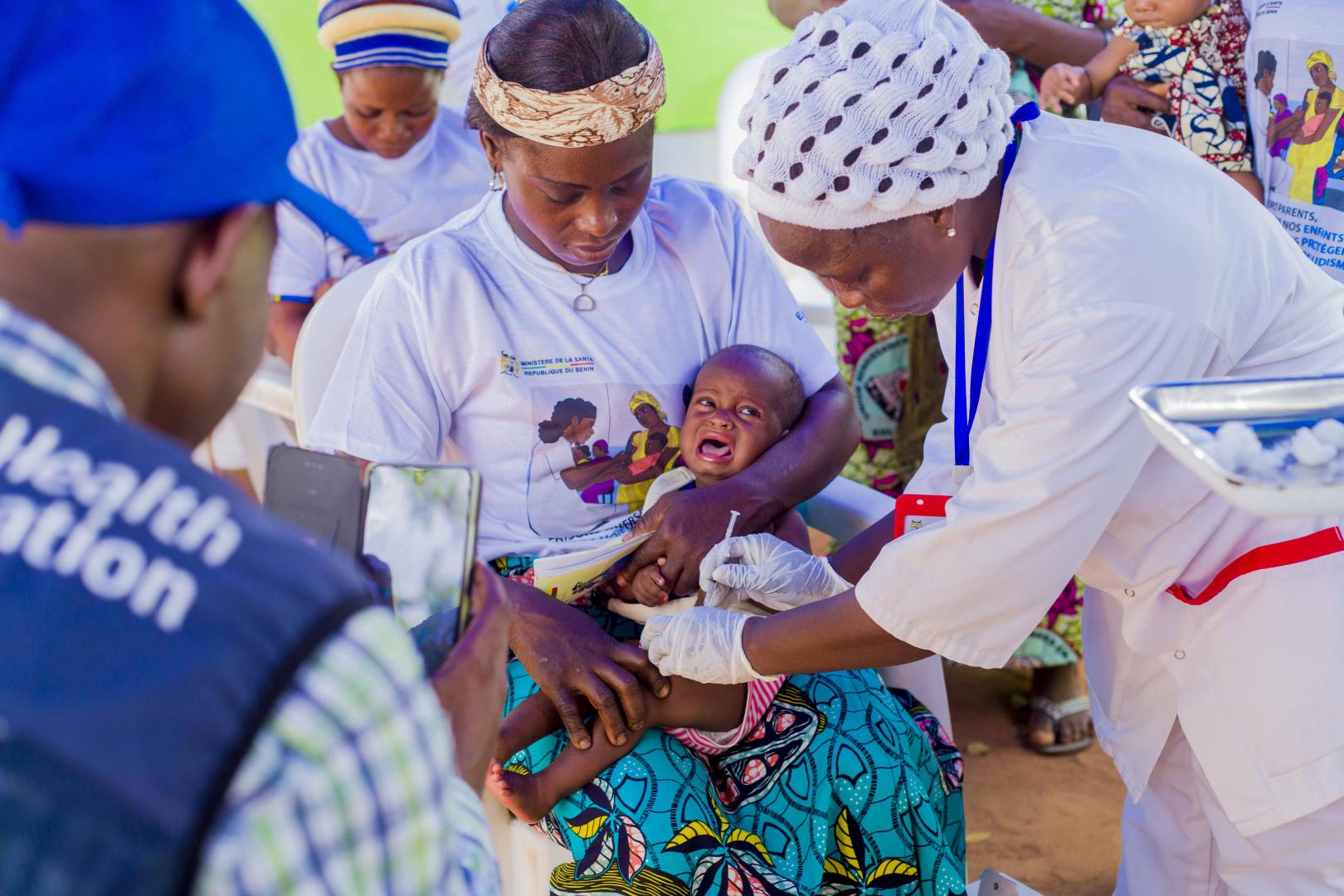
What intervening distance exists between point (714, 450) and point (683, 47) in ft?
12.5

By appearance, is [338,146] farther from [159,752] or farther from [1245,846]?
[159,752]

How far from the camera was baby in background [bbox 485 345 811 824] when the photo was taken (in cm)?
206

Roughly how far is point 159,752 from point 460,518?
57 centimetres

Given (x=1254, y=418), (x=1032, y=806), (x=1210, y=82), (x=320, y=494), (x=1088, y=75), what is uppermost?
(x=1254, y=418)

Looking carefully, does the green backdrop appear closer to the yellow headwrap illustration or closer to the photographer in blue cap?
the yellow headwrap illustration

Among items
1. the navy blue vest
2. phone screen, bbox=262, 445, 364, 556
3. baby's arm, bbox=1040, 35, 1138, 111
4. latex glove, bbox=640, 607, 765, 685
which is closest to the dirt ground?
latex glove, bbox=640, 607, 765, 685

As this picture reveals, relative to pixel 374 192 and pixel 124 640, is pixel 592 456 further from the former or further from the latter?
pixel 374 192

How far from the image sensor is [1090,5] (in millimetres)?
3600

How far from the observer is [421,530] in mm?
1290

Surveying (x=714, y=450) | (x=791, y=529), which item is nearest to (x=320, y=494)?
(x=714, y=450)

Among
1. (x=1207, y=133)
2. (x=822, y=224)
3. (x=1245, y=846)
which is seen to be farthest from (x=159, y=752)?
(x=1207, y=133)

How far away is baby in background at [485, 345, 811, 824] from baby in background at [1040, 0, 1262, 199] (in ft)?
4.16

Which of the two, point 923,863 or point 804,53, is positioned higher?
point 804,53

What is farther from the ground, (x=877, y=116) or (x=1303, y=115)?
(x=877, y=116)
